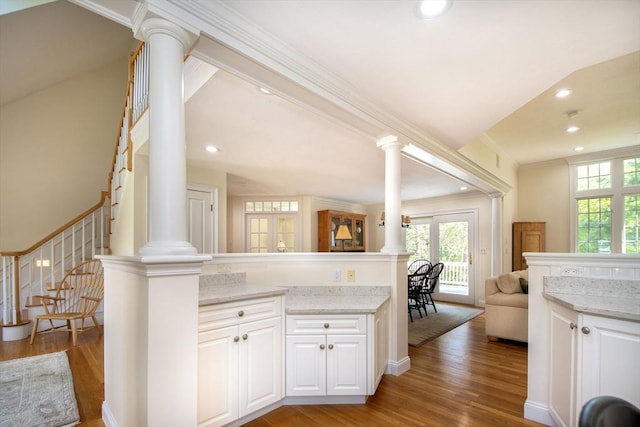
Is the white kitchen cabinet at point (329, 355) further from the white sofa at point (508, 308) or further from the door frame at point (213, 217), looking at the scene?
the door frame at point (213, 217)

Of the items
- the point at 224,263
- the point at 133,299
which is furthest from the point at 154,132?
the point at 224,263

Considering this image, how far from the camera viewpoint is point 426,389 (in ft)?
8.71

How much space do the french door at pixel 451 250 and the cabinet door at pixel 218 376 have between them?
5977 millimetres

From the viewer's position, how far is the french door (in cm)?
666

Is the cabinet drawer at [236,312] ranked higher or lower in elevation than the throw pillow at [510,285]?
higher

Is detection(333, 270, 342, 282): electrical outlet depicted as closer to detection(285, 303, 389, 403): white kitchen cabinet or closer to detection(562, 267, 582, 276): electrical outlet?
detection(285, 303, 389, 403): white kitchen cabinet

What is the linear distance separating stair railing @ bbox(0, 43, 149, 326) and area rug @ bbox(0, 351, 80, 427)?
1426mm

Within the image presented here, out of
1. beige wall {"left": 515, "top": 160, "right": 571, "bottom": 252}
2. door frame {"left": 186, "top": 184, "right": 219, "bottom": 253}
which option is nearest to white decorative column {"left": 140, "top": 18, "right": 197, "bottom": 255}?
door frame {"left": 186, "top": 184, "right": 219, "bottom": 253}

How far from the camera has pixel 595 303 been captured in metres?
1.74

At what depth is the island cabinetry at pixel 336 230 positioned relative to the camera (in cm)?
707

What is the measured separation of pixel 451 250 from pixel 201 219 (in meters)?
5.44

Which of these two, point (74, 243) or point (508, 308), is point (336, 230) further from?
point (74, 243)

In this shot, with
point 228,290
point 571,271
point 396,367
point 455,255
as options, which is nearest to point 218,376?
point 228,290

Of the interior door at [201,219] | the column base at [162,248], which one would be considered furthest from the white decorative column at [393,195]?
the interior door at [201,219]
